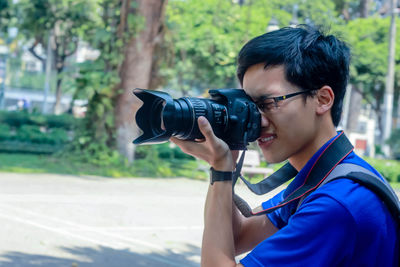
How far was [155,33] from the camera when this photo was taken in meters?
11.5

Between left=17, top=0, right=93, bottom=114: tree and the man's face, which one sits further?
left=17, top=0, right=93, bottom=114: tree

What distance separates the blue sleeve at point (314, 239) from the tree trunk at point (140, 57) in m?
9.93

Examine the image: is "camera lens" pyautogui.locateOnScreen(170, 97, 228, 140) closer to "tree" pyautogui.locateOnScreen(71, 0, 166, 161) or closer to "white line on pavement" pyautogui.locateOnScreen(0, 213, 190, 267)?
"white line on pavement" pyautogui.locateOnScreen(0, 213, 190, 267)

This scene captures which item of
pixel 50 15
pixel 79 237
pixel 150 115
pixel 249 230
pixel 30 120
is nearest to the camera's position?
pixel 150 115

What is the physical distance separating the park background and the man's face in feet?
1.10

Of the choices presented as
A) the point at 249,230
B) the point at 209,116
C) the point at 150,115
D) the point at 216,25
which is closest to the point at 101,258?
the point at 249,230

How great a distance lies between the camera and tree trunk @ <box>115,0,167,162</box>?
11289 mm

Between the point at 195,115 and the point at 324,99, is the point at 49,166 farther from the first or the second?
the point at 324,99

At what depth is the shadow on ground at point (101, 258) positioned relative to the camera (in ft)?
16.6

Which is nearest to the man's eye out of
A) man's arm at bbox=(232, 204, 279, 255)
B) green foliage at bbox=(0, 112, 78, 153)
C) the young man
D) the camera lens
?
the young man

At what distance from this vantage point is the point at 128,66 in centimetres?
1139

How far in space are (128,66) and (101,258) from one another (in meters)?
6.56

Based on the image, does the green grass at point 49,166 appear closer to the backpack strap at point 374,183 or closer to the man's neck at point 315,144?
the man's neck at point 315,144

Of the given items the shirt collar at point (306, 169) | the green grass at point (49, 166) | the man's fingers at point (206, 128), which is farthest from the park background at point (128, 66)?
the man's fingers at point (206, 128)
